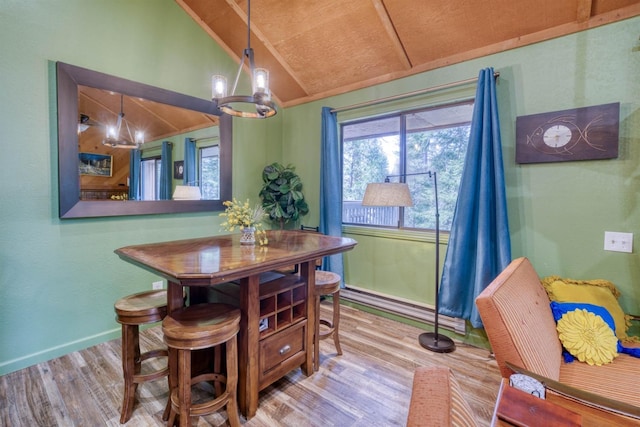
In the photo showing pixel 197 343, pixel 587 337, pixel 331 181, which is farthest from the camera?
pixel 331 181

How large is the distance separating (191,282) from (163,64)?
253cm

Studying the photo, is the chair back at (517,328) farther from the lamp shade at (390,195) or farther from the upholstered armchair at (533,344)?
the lamp shade at (390,195)

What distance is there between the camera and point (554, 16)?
2152mm

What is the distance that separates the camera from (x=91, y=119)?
2398 mm

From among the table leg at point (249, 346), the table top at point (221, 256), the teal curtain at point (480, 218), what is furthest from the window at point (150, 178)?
the teal curtain at point (480, 218)

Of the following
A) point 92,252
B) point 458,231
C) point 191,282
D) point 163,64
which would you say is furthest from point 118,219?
point 458,231

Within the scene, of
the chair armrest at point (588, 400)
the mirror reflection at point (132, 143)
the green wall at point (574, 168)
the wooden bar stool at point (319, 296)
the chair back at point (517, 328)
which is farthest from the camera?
the mirror reflection at point (132, 143)

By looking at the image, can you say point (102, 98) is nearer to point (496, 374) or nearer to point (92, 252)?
point (92, 252)

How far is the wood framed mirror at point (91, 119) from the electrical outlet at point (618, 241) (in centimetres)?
345

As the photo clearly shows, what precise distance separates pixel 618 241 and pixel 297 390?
7.94ft

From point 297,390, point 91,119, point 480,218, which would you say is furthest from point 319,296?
point 91,119

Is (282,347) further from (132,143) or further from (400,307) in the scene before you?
(132,143)

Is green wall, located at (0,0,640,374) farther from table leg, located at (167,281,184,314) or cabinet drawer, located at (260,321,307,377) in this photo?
cabinet drawer, located at (260,321,307,377)

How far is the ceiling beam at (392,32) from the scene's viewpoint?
97.7 inches
